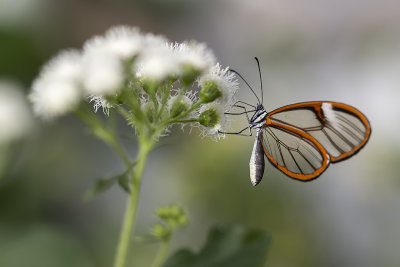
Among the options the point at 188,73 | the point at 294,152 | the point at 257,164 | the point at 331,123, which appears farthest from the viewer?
the point at 294,152

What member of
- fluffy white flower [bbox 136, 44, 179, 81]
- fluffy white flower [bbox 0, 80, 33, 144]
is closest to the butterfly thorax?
fluffy white flower [bbox 136, 44, 179, 81]

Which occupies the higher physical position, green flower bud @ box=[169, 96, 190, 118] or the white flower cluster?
the white flower cluster

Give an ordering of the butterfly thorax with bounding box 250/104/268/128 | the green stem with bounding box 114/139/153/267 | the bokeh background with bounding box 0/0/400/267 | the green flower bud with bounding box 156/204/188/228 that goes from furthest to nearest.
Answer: the bokeh background with bounding box 0/0/400/267
the butterfly thorax with bounding box 250/104/268/128
the green flower bud with bounding box 156/204/188/228
the green stem with bounding box 114/139/153/267

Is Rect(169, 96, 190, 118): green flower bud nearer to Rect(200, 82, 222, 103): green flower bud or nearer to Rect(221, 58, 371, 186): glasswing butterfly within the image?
Rect(200, 82, 222, 103): green flower bud

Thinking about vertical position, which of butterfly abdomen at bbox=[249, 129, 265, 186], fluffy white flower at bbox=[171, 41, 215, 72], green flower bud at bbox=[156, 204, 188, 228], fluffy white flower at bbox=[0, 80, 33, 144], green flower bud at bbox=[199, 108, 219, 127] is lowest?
green flower bud at bbox=[156, 204, 188, 228]

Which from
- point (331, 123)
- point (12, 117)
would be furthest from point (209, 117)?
point (12, 117)

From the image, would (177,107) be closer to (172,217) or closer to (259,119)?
(172,217)

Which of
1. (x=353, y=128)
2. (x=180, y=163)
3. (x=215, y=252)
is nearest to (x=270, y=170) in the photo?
(x=180, y=163)
